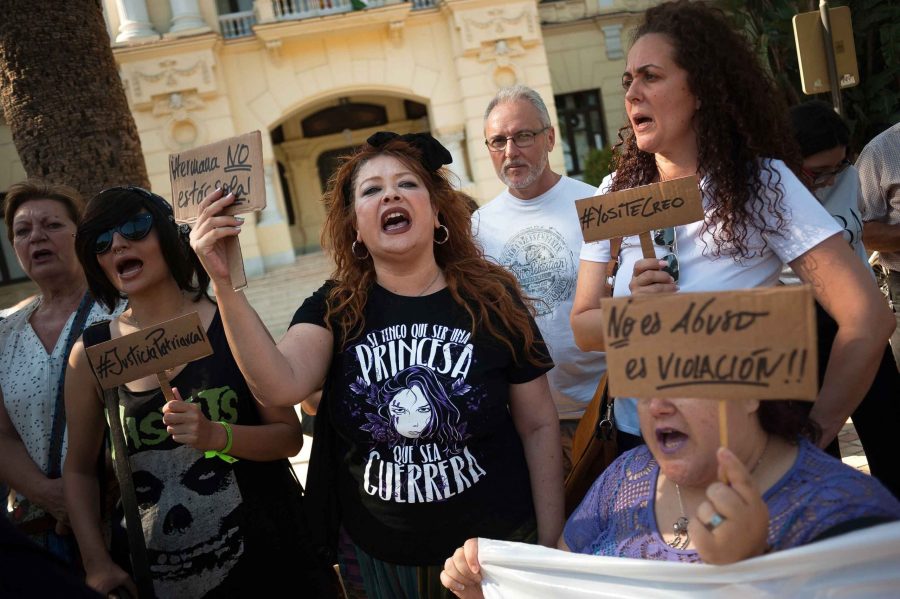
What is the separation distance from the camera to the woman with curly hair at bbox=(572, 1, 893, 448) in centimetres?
195

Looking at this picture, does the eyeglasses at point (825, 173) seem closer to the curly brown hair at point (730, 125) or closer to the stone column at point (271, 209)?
the curly brown hair at point (730, 125)

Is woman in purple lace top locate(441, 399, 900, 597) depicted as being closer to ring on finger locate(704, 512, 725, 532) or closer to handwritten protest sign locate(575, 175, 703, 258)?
ring on finger locate(704, 512, 725, 532)

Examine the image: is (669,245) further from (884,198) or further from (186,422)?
(884,198)

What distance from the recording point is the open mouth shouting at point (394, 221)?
92.7 inches

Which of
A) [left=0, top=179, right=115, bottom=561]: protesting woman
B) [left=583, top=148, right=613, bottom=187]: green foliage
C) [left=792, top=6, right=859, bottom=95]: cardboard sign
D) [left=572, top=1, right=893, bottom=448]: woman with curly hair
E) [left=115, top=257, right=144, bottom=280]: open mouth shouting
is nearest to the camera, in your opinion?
[left=572, top=1, right=893, bottom=448]: woman with curly hair

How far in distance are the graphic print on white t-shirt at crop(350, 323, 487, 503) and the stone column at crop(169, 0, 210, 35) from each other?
16.0 meters

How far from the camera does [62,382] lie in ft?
9.30

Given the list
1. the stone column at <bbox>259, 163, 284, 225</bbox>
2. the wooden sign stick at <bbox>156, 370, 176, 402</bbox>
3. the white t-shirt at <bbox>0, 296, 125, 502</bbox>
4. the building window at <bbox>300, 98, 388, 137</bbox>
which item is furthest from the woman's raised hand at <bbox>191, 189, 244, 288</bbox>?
the building window at <bbox>300, 98, 388, 137</bbox>

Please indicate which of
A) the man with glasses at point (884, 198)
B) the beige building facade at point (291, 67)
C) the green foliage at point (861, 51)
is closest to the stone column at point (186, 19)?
the beige building facade at point (291, 67)

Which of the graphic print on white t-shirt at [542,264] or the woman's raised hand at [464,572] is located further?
the graphic print on white t-shirt at [542,264]

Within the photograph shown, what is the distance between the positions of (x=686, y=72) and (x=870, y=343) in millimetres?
829

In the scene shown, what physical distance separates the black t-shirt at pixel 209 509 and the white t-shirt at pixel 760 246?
1.23 metres

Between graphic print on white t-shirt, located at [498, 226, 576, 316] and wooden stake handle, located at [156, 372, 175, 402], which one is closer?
wooden stake handle, located at [156, 372, 175, 402]

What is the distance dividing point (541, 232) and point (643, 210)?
4.29ft
